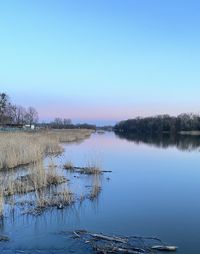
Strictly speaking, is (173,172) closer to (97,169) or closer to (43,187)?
(97,169)

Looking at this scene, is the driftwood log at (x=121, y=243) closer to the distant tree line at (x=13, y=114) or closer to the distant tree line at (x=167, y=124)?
the distant tree line at (x=13, y=114)

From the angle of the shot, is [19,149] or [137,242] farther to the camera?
[19,149]

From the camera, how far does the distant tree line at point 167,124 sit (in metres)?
114

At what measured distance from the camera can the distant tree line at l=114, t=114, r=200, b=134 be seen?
113750mm

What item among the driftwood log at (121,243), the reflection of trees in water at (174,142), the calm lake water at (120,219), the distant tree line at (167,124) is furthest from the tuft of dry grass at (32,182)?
the distant tree line at (167,124)

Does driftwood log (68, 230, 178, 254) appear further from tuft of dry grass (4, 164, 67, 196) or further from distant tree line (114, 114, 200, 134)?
distant tree line (114, 114, 200, 134)

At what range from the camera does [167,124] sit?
115625mm

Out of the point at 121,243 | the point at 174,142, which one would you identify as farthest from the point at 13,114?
the point at 121,243

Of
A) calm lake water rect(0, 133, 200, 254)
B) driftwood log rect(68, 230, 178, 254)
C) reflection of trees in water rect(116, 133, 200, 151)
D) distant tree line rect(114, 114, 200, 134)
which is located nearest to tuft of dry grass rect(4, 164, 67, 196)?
calm lake water rect(0, 133, 200, 254)

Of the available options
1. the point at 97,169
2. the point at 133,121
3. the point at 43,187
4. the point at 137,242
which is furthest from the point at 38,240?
the point at 133,121

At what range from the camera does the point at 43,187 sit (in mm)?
14133

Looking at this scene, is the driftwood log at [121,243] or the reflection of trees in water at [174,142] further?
the reflection of trees in water at [174,142]

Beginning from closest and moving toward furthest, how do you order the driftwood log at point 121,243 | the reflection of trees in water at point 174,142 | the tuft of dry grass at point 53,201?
the driftwood log at point 121,243 < the tuft of dry grass at point 53,201 < the reflection of trees in water at point 174,142

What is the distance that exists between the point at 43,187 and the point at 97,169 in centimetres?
478
